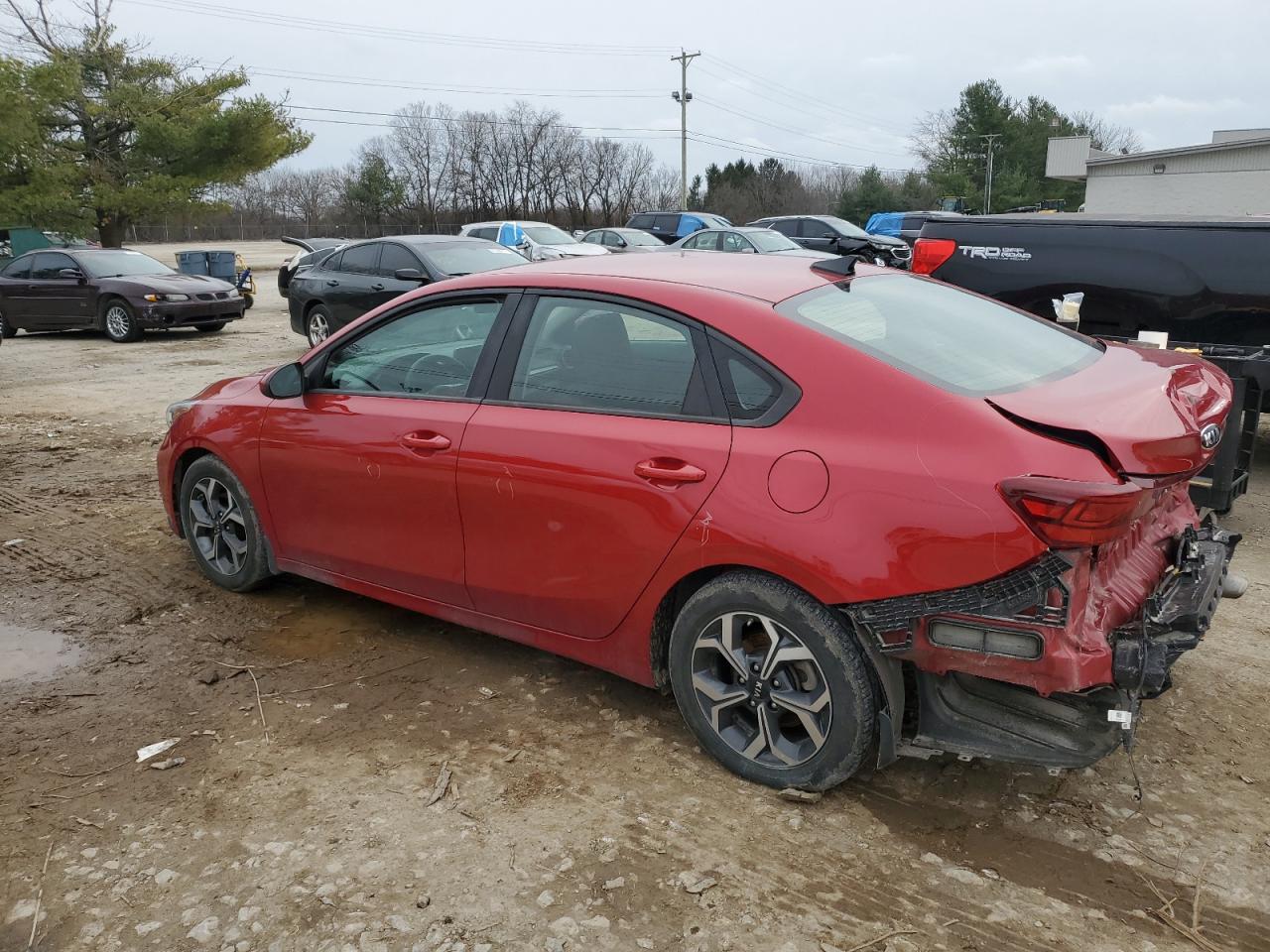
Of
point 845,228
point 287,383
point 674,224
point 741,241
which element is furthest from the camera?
point 674,224

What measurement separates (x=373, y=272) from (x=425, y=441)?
32.2 feet

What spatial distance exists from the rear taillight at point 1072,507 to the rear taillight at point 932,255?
4.97 metres

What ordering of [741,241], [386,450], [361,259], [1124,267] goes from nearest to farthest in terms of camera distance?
1. [386,450]
2. [1124,267]
3. [361,259]
4. [741,241]

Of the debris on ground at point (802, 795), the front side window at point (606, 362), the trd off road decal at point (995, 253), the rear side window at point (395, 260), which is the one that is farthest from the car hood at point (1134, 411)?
the rear side window at point (395, 260)

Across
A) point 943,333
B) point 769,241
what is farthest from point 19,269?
point 943,333

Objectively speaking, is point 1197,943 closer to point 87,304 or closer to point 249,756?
point 249,756

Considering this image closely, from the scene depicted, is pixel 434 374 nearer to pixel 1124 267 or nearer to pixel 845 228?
pixel 1124 267

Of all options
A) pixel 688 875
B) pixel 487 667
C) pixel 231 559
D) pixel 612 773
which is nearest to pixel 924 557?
pixel 688 875

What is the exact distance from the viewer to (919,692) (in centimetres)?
298

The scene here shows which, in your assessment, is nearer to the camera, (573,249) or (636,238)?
(573,249)

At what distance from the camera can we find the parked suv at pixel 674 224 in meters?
29.6

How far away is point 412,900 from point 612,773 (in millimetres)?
823

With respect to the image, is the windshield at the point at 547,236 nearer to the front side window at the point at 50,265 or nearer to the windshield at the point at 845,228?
the windshield at the point at 845,228

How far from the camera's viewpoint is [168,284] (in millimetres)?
16188
